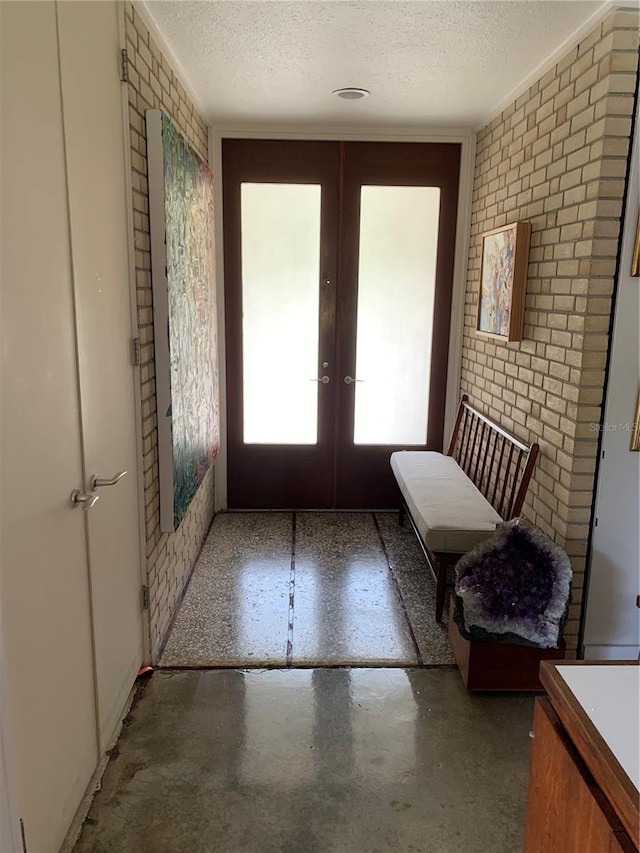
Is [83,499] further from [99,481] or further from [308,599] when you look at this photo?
[308,599]

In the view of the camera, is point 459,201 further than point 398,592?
Yes

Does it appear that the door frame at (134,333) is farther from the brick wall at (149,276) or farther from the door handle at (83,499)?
the door handle at (83,499)

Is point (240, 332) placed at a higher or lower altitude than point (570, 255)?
lower

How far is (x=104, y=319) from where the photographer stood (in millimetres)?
1923

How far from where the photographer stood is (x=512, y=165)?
320cm

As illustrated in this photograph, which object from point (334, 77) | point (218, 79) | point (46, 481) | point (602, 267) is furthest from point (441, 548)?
point (218, 79)

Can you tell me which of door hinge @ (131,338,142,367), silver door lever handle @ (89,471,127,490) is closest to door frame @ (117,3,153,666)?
door hinge @ (131,338,142,367)

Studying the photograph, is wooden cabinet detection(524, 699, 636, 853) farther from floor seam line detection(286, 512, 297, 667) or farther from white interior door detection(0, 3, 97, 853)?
floor seam line detection(286, 512, 297, 667)

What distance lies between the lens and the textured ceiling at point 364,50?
7.39 feet

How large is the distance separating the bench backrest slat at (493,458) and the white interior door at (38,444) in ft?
6.36

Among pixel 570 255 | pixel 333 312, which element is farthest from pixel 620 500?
pixel 333 312

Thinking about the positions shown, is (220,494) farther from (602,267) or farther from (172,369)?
(602,267)

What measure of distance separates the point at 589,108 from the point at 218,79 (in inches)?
69.9

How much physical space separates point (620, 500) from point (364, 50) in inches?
86.3
